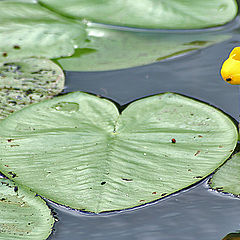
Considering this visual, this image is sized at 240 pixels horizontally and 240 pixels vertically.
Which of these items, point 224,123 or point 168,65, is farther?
point 168,65

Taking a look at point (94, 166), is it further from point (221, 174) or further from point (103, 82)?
point (103, 82)

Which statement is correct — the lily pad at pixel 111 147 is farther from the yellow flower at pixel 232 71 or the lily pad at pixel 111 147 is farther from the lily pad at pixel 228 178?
the yellow flower at pixel 232 71

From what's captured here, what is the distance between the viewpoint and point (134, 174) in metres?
1.29

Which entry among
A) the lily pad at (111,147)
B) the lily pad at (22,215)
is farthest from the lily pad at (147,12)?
the lily pad at (22,215)

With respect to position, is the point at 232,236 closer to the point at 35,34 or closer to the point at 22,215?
the point at 22,215

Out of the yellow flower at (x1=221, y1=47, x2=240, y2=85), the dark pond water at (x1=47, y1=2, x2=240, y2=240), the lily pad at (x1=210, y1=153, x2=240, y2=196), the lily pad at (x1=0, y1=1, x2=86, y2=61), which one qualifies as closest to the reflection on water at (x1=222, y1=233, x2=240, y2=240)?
the dark pond water at (x1=47, y1=2, x2=240, y2=240)

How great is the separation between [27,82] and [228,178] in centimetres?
88

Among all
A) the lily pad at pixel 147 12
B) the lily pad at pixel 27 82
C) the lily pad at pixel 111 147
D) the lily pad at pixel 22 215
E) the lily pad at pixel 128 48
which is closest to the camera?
the lily pad at pixel 22 215

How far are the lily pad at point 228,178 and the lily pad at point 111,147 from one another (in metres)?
0.02

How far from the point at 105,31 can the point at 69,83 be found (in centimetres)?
44

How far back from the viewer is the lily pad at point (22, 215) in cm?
111

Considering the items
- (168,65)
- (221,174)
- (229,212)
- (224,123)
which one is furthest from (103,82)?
(229,212)

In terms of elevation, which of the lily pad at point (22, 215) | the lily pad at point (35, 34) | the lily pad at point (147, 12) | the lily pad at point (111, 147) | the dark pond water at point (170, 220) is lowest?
the lily pad at point (22, 215)

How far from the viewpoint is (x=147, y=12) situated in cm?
210
